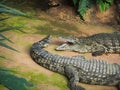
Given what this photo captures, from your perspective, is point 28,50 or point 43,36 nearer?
point 28,50

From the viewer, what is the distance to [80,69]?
194 inches

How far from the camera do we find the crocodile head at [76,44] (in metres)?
5.96

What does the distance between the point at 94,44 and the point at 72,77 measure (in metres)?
1.53

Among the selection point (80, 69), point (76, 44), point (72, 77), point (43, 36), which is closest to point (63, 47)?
point (76, 44)

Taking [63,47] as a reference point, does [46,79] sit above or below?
above

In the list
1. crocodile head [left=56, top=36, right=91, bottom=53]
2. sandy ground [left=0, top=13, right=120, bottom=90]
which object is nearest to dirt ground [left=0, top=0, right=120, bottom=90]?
sandy ground [left=0, top=13, right=120, bottom=90]

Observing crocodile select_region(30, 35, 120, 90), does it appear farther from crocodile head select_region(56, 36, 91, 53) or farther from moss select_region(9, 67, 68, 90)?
crocodile head select_region(56, 36, 91, 53)

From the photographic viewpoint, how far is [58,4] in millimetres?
7559

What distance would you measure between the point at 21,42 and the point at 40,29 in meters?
0.88

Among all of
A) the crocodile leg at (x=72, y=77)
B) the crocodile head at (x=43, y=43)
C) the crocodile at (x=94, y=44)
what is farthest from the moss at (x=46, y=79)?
the crocodile at (x=94, y=44)

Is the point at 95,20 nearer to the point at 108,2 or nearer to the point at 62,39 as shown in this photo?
the point at 108,2

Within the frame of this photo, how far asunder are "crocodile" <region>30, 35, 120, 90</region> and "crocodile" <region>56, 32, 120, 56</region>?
31.0 inches

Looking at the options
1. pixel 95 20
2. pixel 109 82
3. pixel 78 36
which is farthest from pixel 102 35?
pixel 109 82

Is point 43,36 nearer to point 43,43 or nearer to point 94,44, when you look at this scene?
point 43,43
